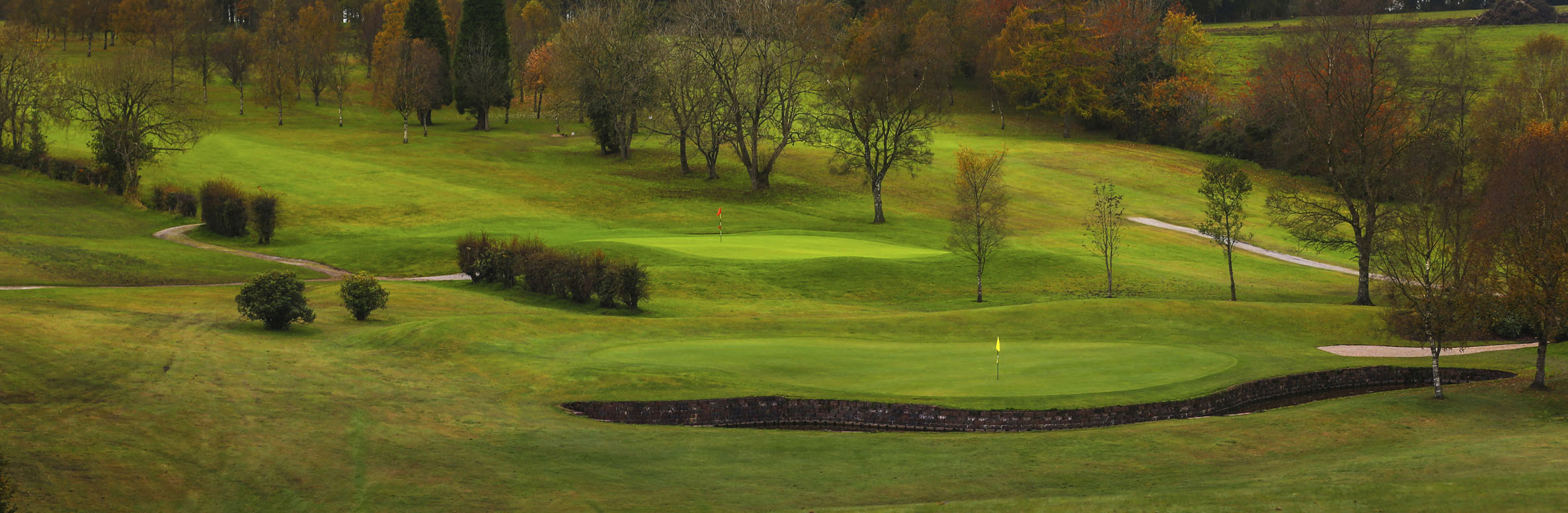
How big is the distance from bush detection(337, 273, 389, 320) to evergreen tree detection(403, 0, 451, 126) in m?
76.5

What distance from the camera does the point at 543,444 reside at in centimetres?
1984

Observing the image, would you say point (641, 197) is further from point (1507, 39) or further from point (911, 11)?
point (1507, 39)

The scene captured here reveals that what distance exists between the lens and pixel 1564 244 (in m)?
24.9

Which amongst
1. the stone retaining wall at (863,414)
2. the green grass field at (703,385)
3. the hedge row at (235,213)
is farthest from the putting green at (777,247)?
the stone retaining wall at (863,414)

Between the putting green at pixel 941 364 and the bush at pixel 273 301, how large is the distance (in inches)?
316

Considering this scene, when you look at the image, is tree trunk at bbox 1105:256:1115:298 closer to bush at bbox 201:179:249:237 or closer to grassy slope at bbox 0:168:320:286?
grassy slope at bbox 0:168:320:286

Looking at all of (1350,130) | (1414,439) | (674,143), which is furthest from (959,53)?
(1414,439)

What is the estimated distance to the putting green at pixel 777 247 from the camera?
52.7 m

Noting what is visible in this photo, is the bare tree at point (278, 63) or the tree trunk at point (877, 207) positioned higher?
the bare tree at point (278, 63)

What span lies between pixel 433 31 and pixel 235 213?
56.4m

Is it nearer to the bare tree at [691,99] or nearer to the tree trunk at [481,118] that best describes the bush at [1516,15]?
the bare tree at [691,99]

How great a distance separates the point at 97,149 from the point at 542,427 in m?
56.7

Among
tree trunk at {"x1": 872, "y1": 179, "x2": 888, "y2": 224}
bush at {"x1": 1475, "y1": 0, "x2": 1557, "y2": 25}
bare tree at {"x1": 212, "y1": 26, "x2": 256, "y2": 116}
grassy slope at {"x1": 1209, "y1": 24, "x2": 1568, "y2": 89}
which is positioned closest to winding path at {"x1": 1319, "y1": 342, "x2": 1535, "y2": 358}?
tree trunk at {"x1": 872, "y1": 179, "x2": 888, "y2": 224}

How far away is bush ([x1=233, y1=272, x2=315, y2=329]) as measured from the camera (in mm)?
28281
